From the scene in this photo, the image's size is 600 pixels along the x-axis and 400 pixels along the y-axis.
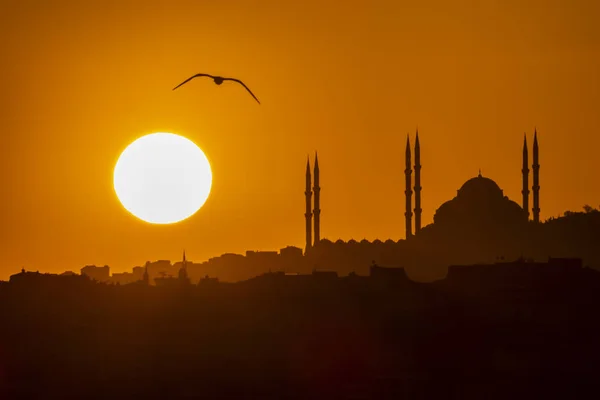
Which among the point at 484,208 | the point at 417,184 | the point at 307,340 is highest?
the point at 417,184

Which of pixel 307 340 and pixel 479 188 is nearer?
pixel 307 340

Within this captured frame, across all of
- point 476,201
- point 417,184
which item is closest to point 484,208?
point 476,201

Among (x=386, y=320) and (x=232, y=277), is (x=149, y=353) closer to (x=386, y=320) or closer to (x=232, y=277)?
(x=386, y=320)

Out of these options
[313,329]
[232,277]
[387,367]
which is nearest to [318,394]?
[387,367]

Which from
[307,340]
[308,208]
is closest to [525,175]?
[308,208]

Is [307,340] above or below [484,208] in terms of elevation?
below

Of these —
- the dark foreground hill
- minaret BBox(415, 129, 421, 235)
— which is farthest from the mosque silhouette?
the dark foreground hill

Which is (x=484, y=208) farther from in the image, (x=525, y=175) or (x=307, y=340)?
(x=307, y=340)

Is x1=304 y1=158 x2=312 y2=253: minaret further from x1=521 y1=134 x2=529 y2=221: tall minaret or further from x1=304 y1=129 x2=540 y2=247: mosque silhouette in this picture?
x1=521 y1=134 x2=529 y2=221: tall minaret
